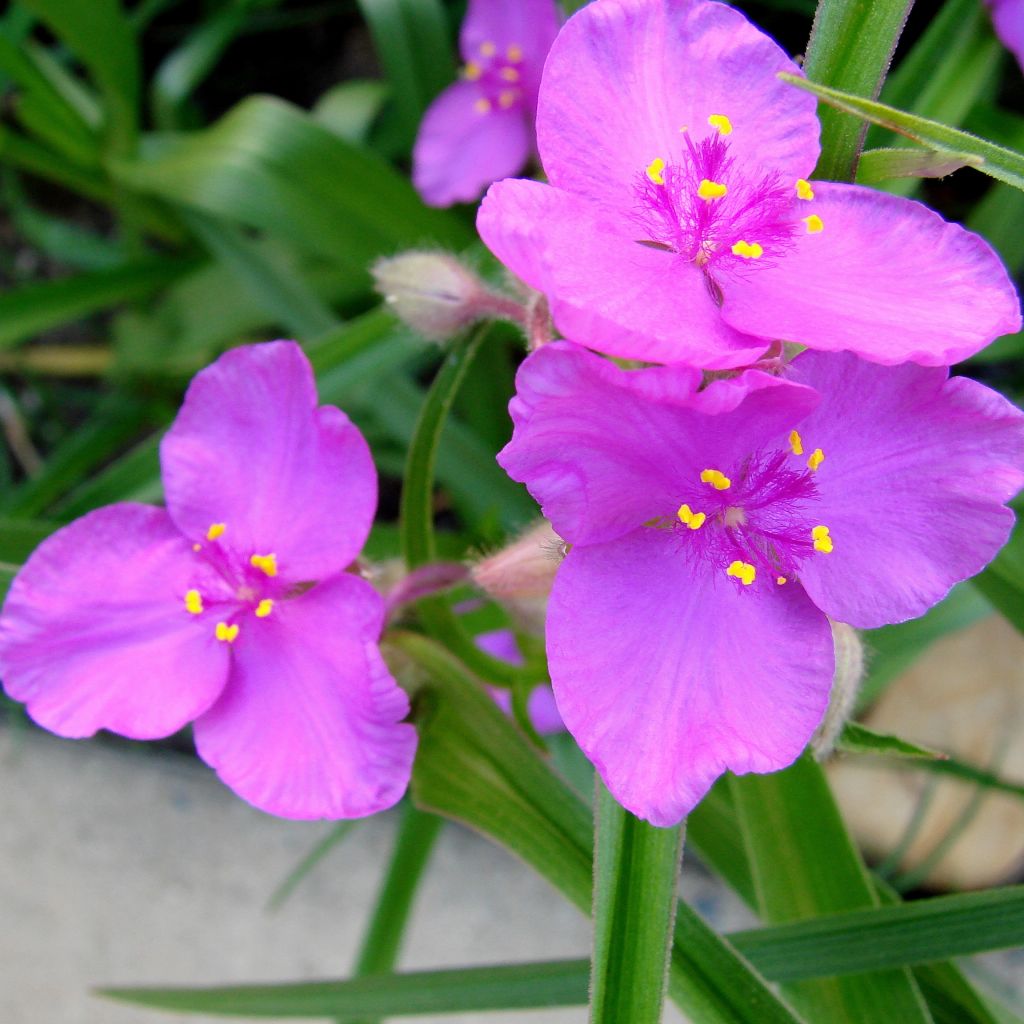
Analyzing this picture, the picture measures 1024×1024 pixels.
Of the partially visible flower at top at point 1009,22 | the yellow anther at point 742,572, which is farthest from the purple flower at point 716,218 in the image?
the partially visible flower at top at point 1009,22

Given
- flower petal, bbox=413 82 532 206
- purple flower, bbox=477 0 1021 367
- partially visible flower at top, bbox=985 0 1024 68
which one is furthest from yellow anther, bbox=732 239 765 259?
flower petal, bbox=413 82 532 206

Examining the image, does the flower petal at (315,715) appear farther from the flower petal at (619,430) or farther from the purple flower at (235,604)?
the flower petal at (619,430)

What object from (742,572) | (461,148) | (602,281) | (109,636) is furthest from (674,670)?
(461,148)

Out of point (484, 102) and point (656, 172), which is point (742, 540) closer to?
point (656, 172)

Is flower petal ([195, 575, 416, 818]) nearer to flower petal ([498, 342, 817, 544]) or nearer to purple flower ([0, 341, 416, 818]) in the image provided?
purple flower ([0, 341, 416, 818])

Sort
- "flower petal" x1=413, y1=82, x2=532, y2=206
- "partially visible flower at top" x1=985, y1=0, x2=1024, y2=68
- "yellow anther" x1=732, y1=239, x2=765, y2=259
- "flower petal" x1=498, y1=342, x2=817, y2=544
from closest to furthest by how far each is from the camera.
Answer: "flower petal" x1=498, y1=342, x2=817, y2=544 < "yellow anther" x1=732, y1=239, x2=765, y2=259 < "partially visible flower at top" x1=985, y1=0, x2=1024, y2=68 < "flower petal" x1=413, y1=82, x2=532, y2=206

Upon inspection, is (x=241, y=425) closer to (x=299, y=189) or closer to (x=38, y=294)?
(x=299, y=189)

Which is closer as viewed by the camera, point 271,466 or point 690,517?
point 690,517
